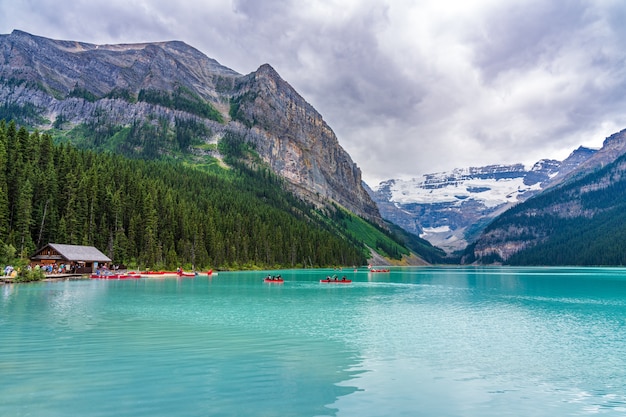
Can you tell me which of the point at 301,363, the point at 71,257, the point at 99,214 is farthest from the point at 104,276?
the point at 301,363

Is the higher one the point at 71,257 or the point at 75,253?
the point at 75,253

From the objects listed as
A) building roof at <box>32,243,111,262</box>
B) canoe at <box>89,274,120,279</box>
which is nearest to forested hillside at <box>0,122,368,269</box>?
building roof at <box>32,243,111,262</box>

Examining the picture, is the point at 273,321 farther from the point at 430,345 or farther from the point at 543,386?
the point at 543,386

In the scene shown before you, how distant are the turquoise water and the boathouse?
5669cm

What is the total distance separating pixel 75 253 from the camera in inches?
4208

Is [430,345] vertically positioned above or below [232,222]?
below

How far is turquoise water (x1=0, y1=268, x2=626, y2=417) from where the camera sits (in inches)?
743

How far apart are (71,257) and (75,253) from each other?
2865mm

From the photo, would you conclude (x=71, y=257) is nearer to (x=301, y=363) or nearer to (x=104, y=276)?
(x=104, y=276)

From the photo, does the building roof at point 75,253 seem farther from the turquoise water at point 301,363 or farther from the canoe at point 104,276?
the turquoise water at point 301,363

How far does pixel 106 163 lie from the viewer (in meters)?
158

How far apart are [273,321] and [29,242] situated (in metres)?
83.3

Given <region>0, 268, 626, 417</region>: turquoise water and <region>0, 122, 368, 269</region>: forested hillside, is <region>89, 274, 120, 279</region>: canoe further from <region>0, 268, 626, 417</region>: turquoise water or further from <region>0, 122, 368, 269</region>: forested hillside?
<region>0, 268, 626, 417</region>: turquoise water

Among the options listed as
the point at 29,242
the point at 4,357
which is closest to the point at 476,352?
the point at 4,357
